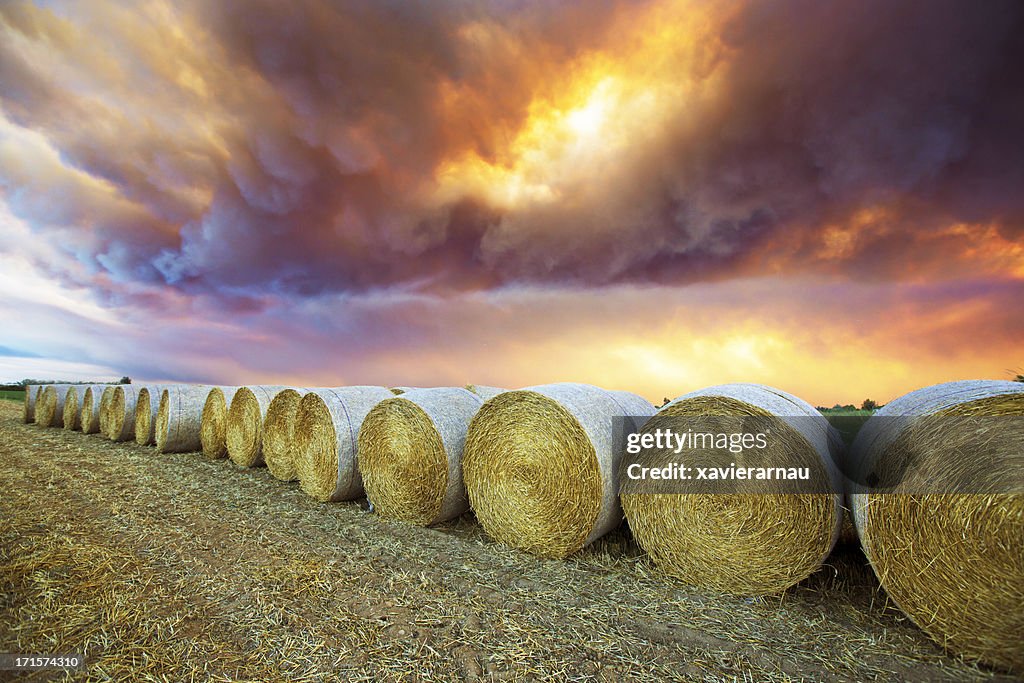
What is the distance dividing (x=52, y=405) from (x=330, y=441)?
15876 mm

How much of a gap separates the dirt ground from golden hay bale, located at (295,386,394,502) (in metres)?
1.09

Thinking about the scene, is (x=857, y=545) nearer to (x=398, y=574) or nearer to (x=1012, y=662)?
(x=1012, y=662)

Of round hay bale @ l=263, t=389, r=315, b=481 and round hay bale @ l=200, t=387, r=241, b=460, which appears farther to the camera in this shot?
round hay bale @ l=200, t=387, r=241, b=460

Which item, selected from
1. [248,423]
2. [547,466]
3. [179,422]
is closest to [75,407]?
[179,422]

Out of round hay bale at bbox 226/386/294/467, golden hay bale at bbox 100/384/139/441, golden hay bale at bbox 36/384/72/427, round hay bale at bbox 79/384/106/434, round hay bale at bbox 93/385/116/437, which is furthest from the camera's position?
golden hay bale at bbox 36/384/72/427

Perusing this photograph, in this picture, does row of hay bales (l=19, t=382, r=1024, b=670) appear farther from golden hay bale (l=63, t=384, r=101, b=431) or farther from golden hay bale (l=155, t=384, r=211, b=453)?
golden hay bale (l=63, t=384, r=101, b=431)

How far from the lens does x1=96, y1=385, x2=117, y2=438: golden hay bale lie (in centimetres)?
1325

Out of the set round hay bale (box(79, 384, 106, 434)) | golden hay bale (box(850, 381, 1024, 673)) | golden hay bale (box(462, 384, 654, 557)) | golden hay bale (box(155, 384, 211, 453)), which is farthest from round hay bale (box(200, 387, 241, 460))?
golden hay bale (box(850, 381, 1024, 673))

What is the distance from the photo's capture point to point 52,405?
53.2ft

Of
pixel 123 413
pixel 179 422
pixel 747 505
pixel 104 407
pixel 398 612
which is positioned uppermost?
pixel 104 407

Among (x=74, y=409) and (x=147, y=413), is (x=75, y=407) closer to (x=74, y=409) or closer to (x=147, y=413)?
(x=74, y=409)

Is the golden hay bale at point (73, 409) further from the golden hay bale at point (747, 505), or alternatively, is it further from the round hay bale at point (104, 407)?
the golden hay bale at point (747, 505)

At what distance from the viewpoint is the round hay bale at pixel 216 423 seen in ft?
32.9

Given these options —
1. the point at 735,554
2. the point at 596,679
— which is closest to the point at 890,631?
the point at 735,554
